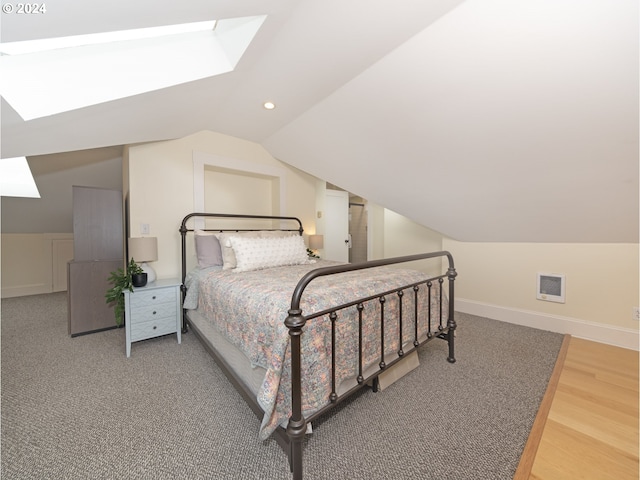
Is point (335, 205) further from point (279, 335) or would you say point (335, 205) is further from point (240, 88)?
point (279, 335)

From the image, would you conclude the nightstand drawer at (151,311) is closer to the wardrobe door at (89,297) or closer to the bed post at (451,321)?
the wardrobe door at (89,297)

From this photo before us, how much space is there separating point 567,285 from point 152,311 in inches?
163

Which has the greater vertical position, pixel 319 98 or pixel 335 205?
pixel 319 98

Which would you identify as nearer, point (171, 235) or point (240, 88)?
point (240, 88)

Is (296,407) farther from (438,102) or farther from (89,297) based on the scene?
(89,297)

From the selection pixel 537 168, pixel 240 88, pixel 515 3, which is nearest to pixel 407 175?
pixel 537 168

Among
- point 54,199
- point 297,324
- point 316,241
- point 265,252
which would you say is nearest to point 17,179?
point 54,199

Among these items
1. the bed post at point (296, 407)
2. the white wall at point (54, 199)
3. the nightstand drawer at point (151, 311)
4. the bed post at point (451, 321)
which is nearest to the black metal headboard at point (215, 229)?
the nightstand drawer at point (151, 311)

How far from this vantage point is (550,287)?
9.06ft

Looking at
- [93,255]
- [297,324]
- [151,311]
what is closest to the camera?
[297,324]

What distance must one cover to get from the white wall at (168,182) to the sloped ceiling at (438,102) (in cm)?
23

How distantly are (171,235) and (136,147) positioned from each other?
976 millimetres

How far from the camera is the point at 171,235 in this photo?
2889 millimetres

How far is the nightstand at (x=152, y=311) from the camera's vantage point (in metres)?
2.24
